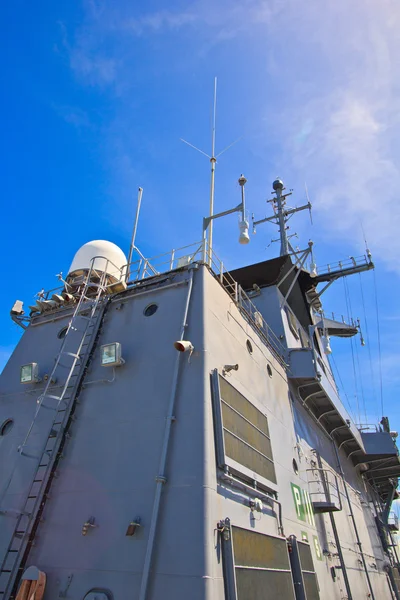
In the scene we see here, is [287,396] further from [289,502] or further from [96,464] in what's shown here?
[96,464]

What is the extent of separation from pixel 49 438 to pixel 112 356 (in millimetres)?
1962

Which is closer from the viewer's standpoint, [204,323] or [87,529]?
[87,529]

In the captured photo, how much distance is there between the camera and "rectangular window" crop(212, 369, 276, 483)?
681 cm

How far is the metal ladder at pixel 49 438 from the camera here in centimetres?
627

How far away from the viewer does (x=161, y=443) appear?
6.48m

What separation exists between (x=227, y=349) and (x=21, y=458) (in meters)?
4.73

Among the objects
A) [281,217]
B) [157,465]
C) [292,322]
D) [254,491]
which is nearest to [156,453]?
[157,465]

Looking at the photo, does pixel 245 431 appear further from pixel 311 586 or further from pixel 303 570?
pixel 311 586

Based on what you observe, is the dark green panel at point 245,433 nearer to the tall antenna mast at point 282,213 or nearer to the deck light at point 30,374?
the deck light at point 30,374

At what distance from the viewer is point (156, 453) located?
21.0ft

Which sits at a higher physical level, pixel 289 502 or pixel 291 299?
pixel 291 299

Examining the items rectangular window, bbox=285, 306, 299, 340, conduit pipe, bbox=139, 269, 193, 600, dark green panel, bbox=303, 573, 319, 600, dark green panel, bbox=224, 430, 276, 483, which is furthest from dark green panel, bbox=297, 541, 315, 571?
rectangular window, bbox=285, 306, 299, 340

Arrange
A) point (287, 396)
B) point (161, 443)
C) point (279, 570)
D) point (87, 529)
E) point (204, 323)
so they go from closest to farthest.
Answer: point (87, 529)
point (161, 443)
point (279, 570)
point (204, 323)
point (287, 396)

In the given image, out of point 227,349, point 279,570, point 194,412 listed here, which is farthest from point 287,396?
point 194,412
